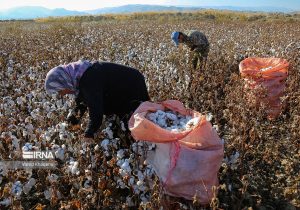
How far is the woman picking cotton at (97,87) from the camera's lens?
110 inches

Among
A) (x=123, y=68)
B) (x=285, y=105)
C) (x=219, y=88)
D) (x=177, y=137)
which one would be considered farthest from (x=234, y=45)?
(x=177, y=137)

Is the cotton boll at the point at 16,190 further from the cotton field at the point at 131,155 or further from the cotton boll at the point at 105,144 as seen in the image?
the cotton boll at the point at 105,144

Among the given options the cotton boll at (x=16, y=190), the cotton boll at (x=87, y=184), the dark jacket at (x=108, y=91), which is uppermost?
the dark jacket at (x=108, y=91)

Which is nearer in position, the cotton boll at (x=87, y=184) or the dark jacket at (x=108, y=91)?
the cotton boll at (x=87, y=184)

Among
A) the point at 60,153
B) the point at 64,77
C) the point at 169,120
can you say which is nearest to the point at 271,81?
the point at 169,120

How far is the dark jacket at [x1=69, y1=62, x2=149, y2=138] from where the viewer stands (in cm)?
280

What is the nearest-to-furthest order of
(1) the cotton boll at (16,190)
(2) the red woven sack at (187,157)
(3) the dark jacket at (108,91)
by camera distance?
(1) the cotton boll at (16,190), (2) the red woven sack at (187,157), (3) the dark jacket at (108,91)

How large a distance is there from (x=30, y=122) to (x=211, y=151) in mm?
1695

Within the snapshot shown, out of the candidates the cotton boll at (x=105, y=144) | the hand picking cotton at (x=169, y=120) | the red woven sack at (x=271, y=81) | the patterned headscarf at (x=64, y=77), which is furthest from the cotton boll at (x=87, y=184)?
the red woven sack at (x=271, y=81)

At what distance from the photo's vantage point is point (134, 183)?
2514 mm

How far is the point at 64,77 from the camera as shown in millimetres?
2824

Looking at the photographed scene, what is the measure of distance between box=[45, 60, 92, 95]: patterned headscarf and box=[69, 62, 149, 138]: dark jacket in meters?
0.06

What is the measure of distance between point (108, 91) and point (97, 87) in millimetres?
283

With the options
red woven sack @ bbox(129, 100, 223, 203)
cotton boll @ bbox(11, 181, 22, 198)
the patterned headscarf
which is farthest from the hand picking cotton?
cotton boll @ bbox(11, 181, 22, 198)
